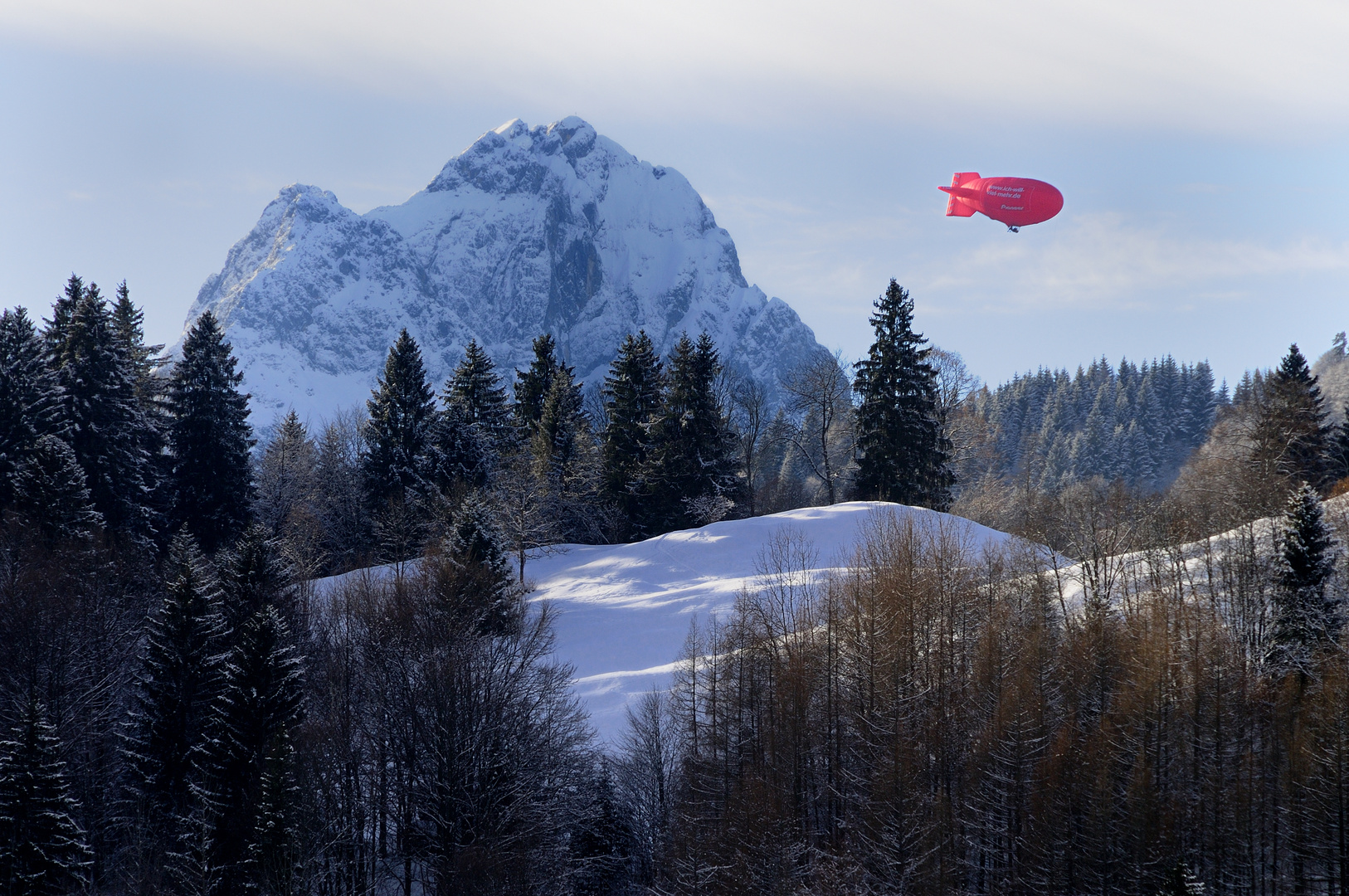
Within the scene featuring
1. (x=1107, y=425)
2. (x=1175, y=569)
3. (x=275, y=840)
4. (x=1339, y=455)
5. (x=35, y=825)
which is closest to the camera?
(x=35, y=825)

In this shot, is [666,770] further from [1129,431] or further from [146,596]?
[1129,431]

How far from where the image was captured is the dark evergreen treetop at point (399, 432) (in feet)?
203

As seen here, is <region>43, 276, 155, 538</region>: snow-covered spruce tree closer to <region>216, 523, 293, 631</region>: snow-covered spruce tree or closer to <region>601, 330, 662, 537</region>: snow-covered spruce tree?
<region>216, 523, 293, 631</region>: snow-covered spruce tree

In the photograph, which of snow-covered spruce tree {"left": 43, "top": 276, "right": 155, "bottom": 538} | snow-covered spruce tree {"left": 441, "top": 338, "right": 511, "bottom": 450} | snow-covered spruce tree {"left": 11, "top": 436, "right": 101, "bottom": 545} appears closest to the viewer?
snow-covered spruce tree {"left": 11, "top": 436, "right": 101, "bottom": 545}

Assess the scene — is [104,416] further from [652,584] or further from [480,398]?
[652,584]

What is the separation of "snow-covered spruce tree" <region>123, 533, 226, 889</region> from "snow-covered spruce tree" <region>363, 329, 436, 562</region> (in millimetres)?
21344

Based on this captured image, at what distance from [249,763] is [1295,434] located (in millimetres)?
54420

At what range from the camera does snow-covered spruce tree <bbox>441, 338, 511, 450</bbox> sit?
66.5 meters

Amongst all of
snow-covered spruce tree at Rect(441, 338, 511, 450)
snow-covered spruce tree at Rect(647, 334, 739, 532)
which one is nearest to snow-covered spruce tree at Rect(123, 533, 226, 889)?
snow-covered spruce tree at Rect(441, 338, 511, 450)

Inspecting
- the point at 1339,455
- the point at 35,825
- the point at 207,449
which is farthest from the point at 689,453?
the point at 35,825

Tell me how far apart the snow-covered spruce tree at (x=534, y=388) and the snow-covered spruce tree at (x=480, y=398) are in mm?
2934

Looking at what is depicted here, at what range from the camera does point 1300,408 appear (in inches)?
2232

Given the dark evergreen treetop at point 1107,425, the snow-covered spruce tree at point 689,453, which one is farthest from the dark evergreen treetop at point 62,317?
the dark evergreen treetop at point 1107,425

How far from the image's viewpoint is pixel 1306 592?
38438mm
